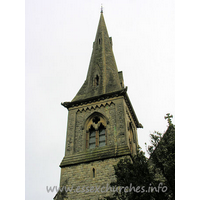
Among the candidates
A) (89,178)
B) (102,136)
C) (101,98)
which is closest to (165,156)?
(89,178)

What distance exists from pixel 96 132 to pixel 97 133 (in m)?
0.10

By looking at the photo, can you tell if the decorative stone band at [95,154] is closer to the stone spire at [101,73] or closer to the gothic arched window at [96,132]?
the gothic arched window at [96,132]

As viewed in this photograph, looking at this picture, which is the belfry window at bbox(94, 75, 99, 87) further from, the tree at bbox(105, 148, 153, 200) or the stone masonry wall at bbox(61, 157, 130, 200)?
the tree at bbox(105, 148, 153, 200)

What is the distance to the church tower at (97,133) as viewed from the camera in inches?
717

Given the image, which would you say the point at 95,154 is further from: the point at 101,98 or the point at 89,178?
the point at 101,98

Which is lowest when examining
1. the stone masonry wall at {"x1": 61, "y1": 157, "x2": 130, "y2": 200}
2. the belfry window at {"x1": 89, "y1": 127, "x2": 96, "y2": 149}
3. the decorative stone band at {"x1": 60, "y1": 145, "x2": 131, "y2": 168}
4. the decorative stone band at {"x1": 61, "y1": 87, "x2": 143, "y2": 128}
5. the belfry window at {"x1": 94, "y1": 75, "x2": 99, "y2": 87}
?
the stone masonry wall at {"x1": 61, "y1": 157, "x2": 130, "y2": 200}

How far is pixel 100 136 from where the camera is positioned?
20953mm

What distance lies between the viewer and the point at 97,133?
2097cm

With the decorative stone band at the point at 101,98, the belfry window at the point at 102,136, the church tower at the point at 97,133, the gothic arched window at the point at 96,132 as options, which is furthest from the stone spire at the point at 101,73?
the belfry window at the point at 102,136

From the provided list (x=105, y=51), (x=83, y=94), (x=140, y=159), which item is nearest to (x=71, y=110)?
(x=83, y=94)

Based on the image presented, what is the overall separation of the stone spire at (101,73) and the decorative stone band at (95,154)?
495 cm

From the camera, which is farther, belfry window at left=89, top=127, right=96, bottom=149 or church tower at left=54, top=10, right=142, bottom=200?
belfry window at left=89, top=127, right=96, bottom=149

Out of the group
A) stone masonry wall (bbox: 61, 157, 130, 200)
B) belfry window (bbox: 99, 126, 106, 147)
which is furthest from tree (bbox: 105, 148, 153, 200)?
belfry window (bbox: 99, 126, 106, 147)

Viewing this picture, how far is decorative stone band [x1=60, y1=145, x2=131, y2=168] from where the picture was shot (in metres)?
18.8
